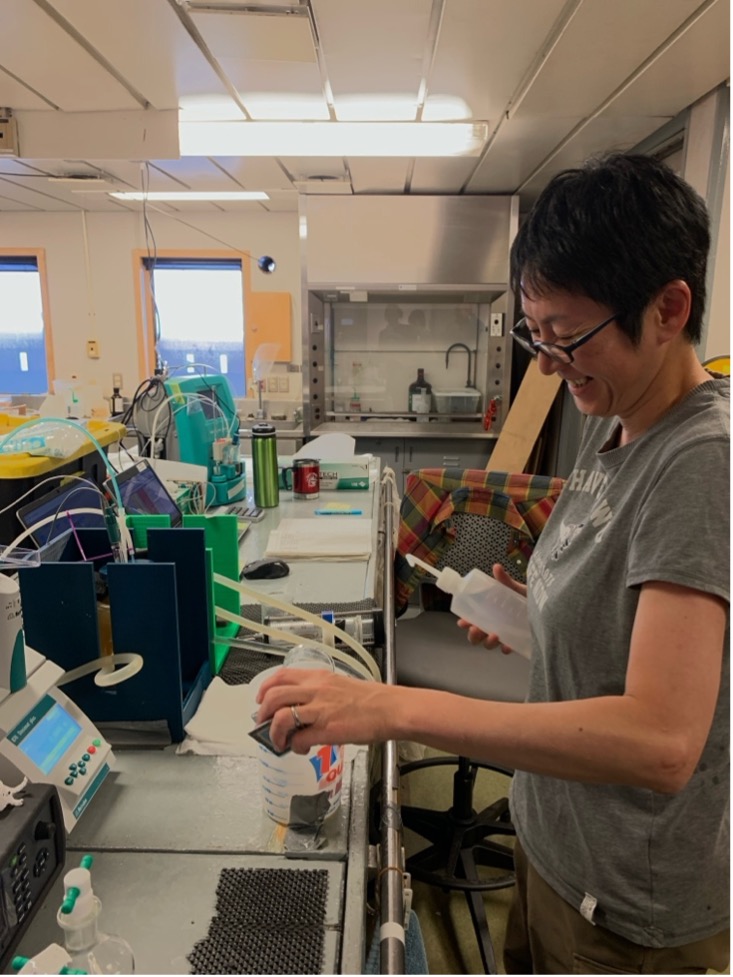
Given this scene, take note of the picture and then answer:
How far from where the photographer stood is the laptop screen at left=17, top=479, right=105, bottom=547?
1249 millimetres

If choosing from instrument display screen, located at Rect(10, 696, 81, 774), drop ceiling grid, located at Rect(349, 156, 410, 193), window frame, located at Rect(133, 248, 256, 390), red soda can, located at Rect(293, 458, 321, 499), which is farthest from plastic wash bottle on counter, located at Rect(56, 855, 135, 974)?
window frame, located at Rect(133, 248, 256, 390)

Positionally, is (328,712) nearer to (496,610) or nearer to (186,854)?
(186,854)

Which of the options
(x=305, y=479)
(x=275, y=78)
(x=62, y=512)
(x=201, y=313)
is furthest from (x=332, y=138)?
(x=201, y=313)

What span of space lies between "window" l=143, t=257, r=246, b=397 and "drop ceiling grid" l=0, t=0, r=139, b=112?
2646 mm

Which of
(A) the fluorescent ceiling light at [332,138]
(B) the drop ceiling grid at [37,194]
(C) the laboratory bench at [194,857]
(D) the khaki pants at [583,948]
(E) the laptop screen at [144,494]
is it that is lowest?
(D) the khaki pants at [583,948]

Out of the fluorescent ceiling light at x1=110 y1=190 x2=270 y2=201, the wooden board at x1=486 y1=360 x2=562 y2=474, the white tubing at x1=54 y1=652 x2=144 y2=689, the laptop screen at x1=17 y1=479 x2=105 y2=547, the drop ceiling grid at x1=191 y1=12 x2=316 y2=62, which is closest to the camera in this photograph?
the white tubing at x1=54 y1=652 x2=144 y2=689

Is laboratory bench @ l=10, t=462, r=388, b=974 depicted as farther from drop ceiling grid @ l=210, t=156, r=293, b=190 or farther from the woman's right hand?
drop ceiling grid @ l=210, t=156, r=293, b=190

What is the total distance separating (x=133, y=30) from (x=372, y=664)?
2065mm

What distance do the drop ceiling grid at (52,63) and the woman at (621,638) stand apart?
1984 mm

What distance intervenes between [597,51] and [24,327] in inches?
201

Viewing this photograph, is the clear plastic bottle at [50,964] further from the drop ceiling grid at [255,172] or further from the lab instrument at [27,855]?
the drop ceiling grid at [255,172]

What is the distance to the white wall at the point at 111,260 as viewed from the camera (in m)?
5.12

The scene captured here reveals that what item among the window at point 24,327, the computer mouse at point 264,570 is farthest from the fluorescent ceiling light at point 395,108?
the window at point 24,327

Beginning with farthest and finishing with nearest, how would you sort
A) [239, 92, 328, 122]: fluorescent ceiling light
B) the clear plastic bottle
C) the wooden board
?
the wooden board
[239, 92, 328, 122]: fluorescent ceiling light
the clear plastic bottle
